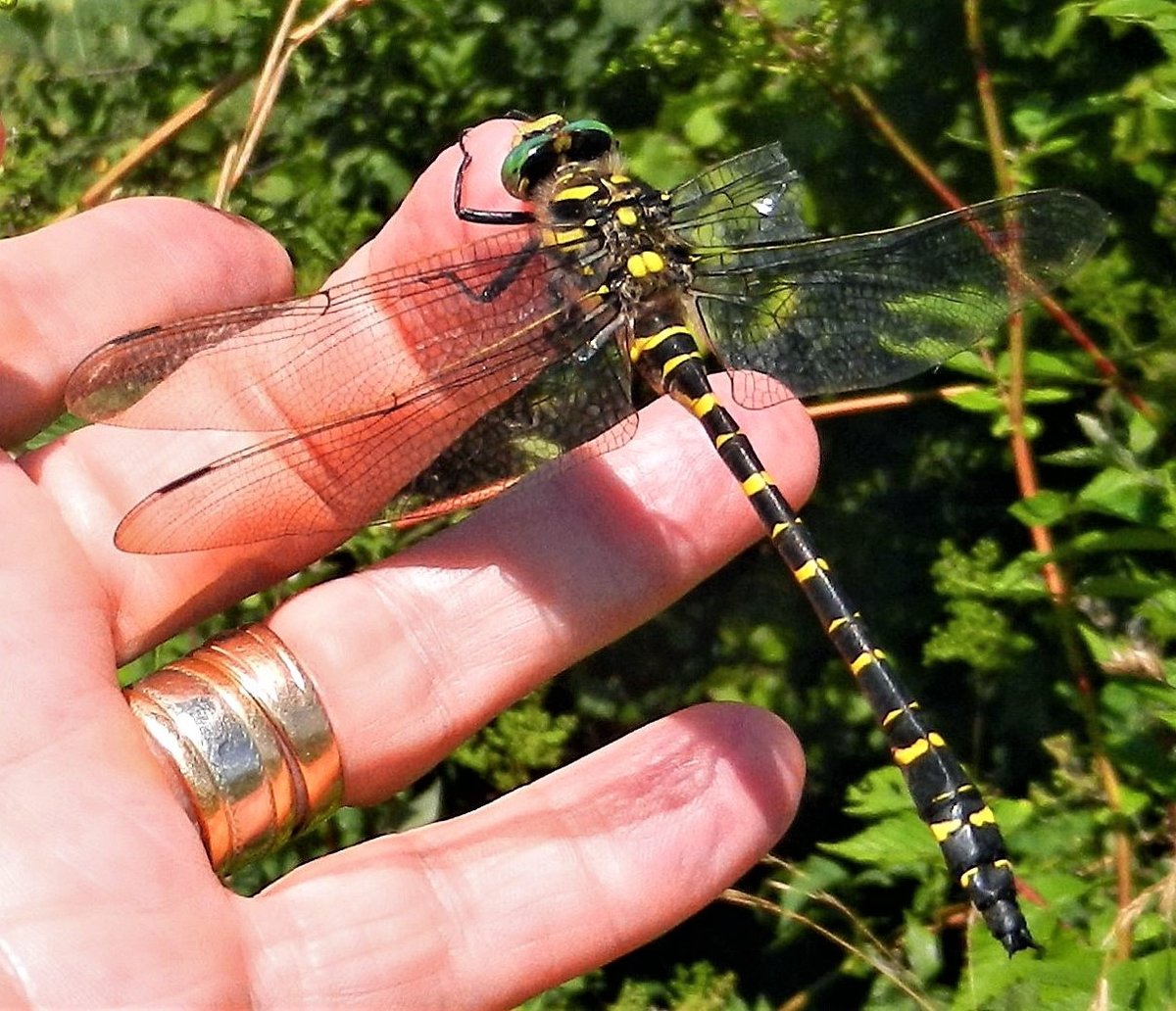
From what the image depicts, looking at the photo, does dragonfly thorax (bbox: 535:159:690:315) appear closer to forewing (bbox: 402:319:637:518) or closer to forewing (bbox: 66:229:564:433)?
forewing (bbox: 66:229:564:433)

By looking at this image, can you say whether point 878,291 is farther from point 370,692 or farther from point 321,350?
point 370,692

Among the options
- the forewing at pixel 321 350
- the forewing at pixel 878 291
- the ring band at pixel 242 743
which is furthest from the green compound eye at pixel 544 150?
the ring band at pixel 242 743

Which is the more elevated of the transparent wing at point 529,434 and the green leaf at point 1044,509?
the transparent wing at point 529,434

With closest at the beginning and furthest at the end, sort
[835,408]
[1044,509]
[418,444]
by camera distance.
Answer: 1. [418,444]
2. [1044,509]
3. [835,408]

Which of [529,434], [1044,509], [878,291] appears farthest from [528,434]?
[1044,509]

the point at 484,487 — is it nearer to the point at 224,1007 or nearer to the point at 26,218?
the point at 224,1007

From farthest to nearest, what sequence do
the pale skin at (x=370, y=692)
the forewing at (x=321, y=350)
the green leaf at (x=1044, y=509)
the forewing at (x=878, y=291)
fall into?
the green leaf at (x=1044, y=509) → the forewing at (x=878, y=291) → the forewing at (x=321, y=350) → the pale skin at (x=370, y=692)

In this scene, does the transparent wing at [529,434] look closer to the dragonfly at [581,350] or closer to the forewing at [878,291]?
the dragonfly at [581,350]

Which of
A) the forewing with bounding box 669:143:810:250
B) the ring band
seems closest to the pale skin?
the ring band
